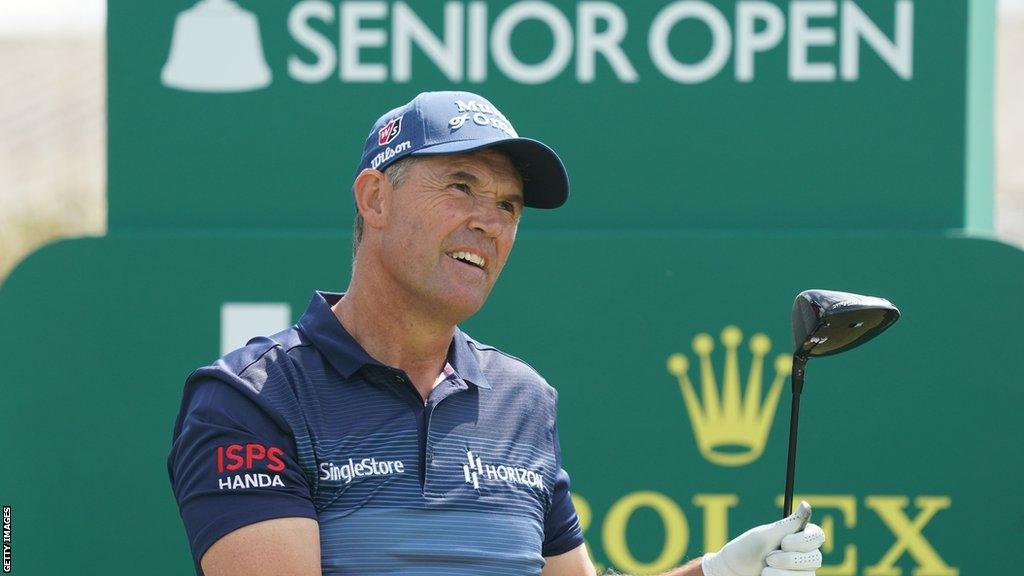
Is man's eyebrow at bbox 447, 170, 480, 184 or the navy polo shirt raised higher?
man's eyebrow at bbox 447, 170, 480, 184

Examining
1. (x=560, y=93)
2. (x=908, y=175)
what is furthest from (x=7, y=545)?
(x=908, y=175)

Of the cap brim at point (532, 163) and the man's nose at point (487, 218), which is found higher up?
the cap brim at point (532, 163)

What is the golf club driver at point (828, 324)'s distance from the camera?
9.16ft

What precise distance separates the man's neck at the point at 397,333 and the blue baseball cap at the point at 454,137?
0.23 meters

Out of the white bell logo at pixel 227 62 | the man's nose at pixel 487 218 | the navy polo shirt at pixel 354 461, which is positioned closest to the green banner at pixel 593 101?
the white bell logo at pixel 227 62

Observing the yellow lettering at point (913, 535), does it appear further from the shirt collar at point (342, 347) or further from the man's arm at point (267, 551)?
the man's arm at point (267, 551)

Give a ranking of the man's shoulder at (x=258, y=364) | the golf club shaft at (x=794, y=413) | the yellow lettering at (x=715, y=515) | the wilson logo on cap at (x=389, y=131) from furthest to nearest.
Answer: the yellow lettering at (x=715, y=515) → the golf club shaft at (x=794, y=413) → the wilson logo on cap at (x=389, y=131) → the man's shoulder at (x=258, y=364)

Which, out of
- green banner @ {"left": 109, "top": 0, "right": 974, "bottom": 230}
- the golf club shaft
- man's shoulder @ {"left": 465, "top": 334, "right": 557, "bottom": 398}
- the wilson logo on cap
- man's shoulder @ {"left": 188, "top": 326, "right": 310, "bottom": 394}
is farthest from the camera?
green banner @ {"left": 109, "top": 0, "right": 974, "bottom": 230}

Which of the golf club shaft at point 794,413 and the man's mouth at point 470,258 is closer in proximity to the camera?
the man's mouth at point 470,258

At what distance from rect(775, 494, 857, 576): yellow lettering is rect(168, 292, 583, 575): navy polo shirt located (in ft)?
5.47

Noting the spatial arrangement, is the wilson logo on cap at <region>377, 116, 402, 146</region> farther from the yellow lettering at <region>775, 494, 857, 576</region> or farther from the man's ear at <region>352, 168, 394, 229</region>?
the yellow lettering at <region>775, 494, 857, 576</region>

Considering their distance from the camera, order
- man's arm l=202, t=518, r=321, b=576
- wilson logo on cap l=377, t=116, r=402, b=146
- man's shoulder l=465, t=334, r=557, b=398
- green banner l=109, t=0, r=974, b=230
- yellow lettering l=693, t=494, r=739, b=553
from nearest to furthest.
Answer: man's arm l=202, t=518, r=321, b=576 → wilson logo on cap l=377, t=116, r=402, b=146 → man's shoulder l=465, t=334, r=557, b=398 → yellow lettering l=693, t=494, r=739, b=553 → green banner l=109, t=0, r=974, b=230

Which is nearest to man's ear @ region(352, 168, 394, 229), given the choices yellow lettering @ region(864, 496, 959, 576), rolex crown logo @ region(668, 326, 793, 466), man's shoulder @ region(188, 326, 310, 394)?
man's shoulder @ region(188, 326, 310, 394)

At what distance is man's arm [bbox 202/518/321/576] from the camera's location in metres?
2.28
